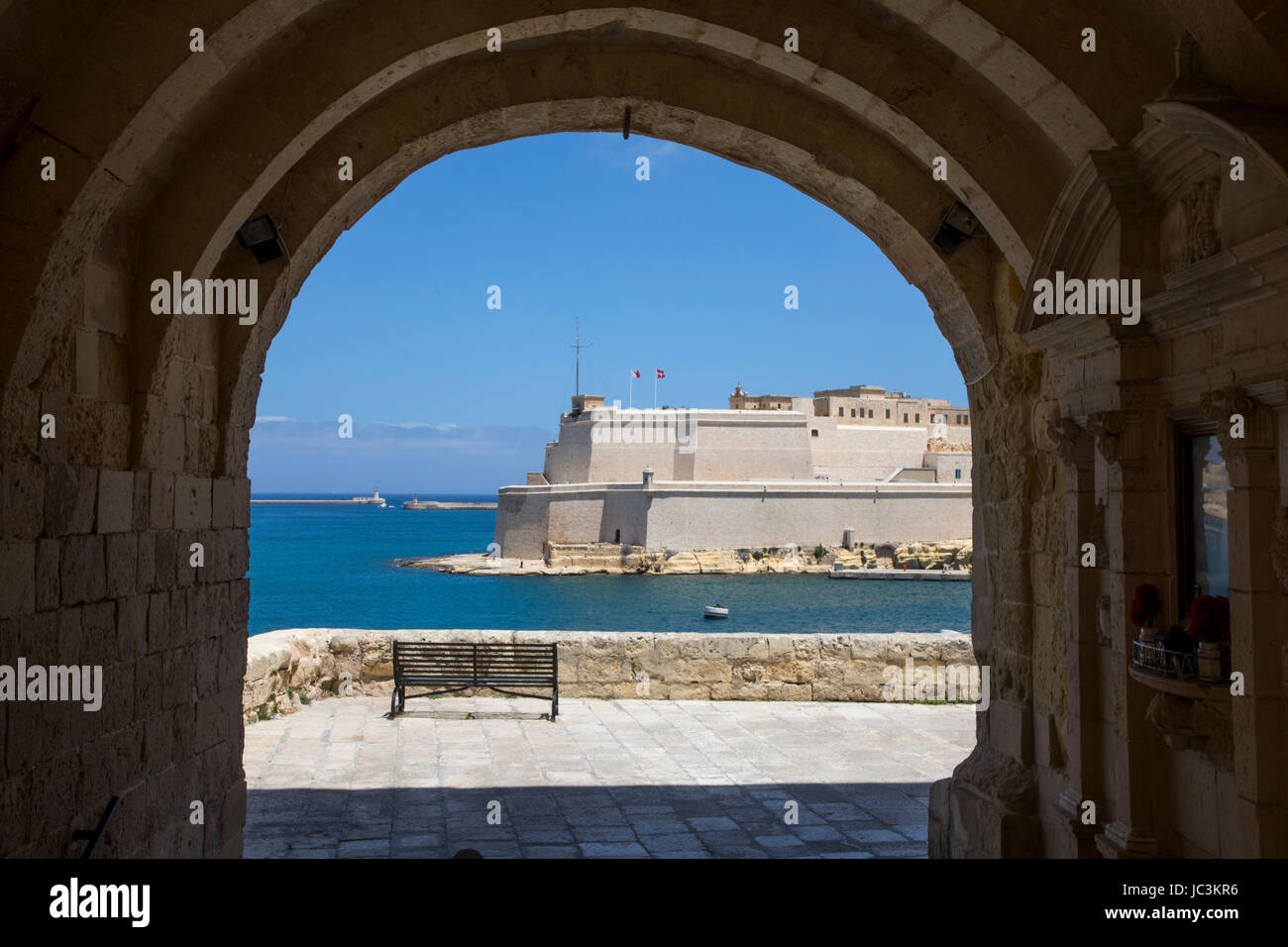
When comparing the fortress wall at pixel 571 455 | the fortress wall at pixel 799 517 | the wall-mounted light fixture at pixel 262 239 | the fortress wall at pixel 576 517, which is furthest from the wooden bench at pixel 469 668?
the fortress wall at pixel 571 455

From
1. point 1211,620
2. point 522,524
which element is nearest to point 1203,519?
point 1211,620

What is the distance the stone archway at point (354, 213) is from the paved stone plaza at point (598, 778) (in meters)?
0.99

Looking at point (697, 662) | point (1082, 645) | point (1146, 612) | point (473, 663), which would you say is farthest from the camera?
point (697, 662)

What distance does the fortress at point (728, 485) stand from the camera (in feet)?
156

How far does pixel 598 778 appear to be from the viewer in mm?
8055

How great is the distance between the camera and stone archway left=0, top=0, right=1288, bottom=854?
402 centimetres

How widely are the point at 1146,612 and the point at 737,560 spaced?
43576mm

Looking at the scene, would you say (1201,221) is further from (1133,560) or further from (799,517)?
(799,517)

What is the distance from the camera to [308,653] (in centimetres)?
1078

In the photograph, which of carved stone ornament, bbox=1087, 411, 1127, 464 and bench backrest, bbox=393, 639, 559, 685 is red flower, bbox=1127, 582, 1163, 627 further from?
bench backrest, bbox=393, 639, 559, 685

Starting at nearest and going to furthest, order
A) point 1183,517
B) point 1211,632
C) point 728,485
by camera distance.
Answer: point 1211,632 → point 1183,517 → point 728,485
